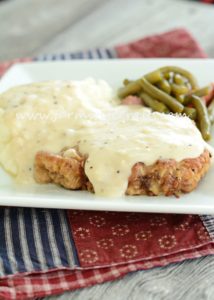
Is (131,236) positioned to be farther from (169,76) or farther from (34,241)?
(169,76)

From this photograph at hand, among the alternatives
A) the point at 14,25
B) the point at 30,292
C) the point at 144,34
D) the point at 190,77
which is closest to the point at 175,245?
the point at 30,292

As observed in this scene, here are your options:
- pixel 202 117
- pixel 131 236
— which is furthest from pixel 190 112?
pixel 131 236

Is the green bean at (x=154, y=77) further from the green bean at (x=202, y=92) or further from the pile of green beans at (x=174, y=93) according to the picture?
the green bean at (x=202, y=92)

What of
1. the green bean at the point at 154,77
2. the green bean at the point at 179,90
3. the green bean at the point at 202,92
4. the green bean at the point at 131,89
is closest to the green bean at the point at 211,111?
the green bean at the point at 202,92

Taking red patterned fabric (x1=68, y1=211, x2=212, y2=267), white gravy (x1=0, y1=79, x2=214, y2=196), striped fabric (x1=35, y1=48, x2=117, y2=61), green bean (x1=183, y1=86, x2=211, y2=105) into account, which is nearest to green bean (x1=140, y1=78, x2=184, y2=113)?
green bean (x1=183, y1=86, x2=211, y2=105)

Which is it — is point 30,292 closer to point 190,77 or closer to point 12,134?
point 12,134

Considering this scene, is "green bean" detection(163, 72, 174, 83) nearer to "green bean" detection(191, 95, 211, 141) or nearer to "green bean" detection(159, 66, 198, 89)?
"green bean" detection(159, 66, 198, 89)
